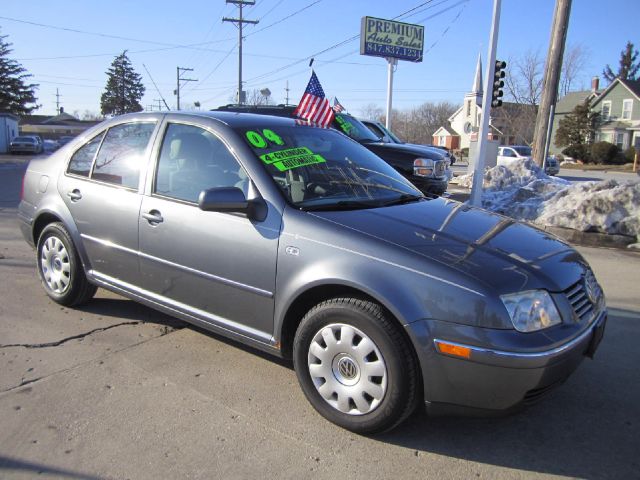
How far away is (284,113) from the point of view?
36.5 ft

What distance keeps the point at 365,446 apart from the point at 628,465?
1302 millimetres

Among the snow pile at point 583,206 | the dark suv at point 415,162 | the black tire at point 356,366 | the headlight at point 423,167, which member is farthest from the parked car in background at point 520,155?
the black tire at point 356,366

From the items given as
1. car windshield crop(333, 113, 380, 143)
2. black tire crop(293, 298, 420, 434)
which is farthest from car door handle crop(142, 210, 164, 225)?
car windshield crop(333, 113, 380, 143)

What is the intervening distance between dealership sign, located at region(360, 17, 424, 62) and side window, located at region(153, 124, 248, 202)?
69.0ft

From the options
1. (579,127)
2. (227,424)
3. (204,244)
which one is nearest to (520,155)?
(579,127)

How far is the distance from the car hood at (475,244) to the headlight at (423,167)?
20.5 ft

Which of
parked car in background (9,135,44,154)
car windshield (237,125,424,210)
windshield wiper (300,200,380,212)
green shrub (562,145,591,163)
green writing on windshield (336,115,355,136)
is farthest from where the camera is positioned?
green shrub (562,145,591,163)

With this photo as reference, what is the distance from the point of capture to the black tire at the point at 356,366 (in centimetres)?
267

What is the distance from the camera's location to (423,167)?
32.1 ft

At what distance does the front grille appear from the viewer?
2.83 meters

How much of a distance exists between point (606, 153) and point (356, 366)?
45649 mm

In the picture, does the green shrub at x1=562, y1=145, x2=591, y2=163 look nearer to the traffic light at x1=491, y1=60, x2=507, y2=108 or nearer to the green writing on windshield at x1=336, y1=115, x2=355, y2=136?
the traffic light at x1=491, y1=60, x2=507, y2=108

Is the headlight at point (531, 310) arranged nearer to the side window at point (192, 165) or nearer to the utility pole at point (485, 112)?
the side window at point (192, 165)

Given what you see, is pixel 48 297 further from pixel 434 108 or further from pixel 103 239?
pixel 434 108
